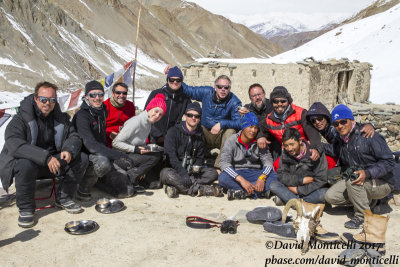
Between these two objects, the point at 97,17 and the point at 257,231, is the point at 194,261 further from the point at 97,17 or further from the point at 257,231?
the point at 97,17

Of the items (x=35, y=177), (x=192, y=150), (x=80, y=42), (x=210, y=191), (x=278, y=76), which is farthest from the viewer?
(x=80, y=42)

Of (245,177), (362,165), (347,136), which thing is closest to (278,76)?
(245,177)

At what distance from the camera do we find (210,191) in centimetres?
491

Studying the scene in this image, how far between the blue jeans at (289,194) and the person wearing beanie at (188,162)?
0.74 metres

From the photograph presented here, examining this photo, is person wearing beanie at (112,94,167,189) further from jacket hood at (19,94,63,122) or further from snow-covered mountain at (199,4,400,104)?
snow-covered mountain at (199,4,400,104)

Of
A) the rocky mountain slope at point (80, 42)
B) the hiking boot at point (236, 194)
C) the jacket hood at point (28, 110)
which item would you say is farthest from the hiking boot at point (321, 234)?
the rocky mountain slope at point (80, 42)

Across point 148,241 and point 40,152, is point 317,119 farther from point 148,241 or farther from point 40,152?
point 40,152

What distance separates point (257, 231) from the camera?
388cm

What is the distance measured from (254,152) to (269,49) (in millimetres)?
91737

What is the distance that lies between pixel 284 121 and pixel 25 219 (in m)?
3.20

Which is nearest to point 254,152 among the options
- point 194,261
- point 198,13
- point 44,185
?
point 194,261

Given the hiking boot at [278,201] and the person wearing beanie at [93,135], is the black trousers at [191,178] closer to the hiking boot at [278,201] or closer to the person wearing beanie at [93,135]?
the person wearing beanie at [93,135]

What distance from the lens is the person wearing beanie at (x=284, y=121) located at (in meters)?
4.65

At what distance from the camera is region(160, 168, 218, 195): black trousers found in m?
4.90
